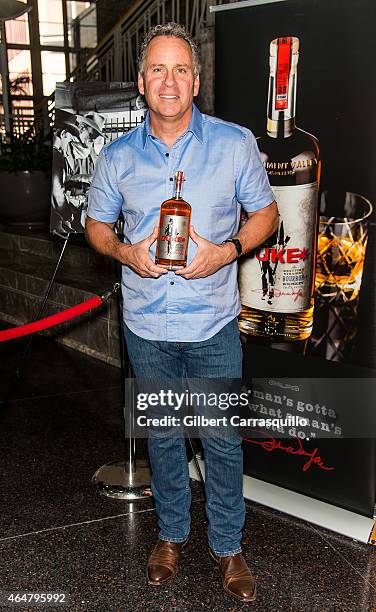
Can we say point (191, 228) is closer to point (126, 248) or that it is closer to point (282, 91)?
point (126, 248)

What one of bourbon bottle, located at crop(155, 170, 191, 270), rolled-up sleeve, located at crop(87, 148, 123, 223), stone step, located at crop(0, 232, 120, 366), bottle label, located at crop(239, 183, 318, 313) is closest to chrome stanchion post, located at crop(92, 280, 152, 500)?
bottle label, located at crop(239, 183, 318, 313)

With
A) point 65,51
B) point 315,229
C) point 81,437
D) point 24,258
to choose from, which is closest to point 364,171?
point 315,229

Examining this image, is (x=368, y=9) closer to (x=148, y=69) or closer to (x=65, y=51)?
(x=148, y=69)

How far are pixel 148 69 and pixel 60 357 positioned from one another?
3135 millimetres

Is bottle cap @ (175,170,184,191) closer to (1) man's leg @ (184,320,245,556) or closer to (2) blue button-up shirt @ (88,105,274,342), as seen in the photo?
(2) blue button-up shirt @ (88,105,274,342)

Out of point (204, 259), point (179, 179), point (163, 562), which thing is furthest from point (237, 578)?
point (179, 179)

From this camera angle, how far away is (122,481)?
2771mm

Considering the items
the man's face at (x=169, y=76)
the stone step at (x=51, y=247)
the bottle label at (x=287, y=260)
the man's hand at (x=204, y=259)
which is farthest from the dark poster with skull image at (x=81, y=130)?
the stone step at (x=51, y=247)

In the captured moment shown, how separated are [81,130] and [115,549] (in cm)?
174

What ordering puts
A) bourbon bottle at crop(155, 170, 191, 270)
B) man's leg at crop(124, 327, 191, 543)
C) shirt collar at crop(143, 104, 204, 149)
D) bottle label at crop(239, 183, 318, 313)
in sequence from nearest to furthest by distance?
bourbon bottle at crop(155, 170, 191, 270) < shirt collar at crop(143, 104, 204, 149) < man's leg at crop(124, 327, 191, 543) < bottle label at crop(239, 183, 318, 313)

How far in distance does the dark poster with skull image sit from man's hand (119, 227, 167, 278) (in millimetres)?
1143

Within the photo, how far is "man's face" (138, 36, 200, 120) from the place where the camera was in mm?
1797

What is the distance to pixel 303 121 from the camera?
2191 millimetres

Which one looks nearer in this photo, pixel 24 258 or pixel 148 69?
pixel 148 69
